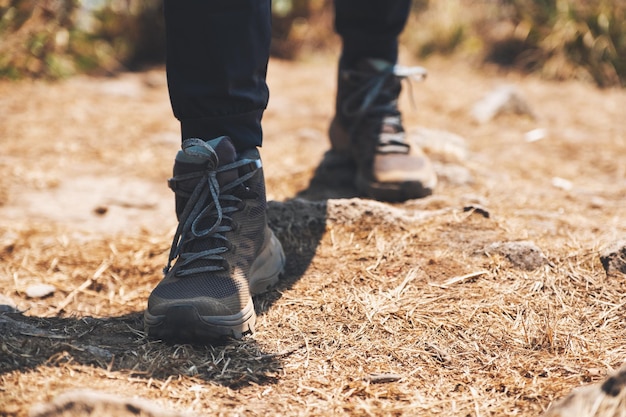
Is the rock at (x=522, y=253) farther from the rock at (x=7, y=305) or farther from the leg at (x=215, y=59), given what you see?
the rock at (x=7, y=305)

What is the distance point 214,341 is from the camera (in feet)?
5.10

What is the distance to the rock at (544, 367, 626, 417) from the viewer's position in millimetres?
1138

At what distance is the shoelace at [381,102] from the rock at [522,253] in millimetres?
616

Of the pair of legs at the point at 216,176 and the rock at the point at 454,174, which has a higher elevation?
the pair of legs at the point at 216,176

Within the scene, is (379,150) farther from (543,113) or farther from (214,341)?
(543,113)

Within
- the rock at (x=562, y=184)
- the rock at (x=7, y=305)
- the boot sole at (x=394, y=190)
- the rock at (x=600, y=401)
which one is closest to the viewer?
the rock at (x=600, y=401)

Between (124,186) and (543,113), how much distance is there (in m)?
2.83

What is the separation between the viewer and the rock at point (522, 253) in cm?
188

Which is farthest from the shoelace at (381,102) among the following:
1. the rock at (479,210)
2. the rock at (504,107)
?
the rock at (504,107)

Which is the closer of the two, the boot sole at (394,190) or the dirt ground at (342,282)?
the dirt ground at (342,282)

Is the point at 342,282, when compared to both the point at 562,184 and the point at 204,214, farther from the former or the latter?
the point at 562,184

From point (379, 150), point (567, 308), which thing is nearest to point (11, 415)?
point (567, 308)

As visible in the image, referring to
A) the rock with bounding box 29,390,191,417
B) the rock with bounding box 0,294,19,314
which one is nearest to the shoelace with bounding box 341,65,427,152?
the rock with bounding box 0,294,19,314

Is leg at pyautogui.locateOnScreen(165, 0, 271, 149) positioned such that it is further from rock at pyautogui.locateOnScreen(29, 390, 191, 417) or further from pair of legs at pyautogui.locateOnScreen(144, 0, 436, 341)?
rock at pyautogui.locateOnScreen(29, 390, 191, 417)
